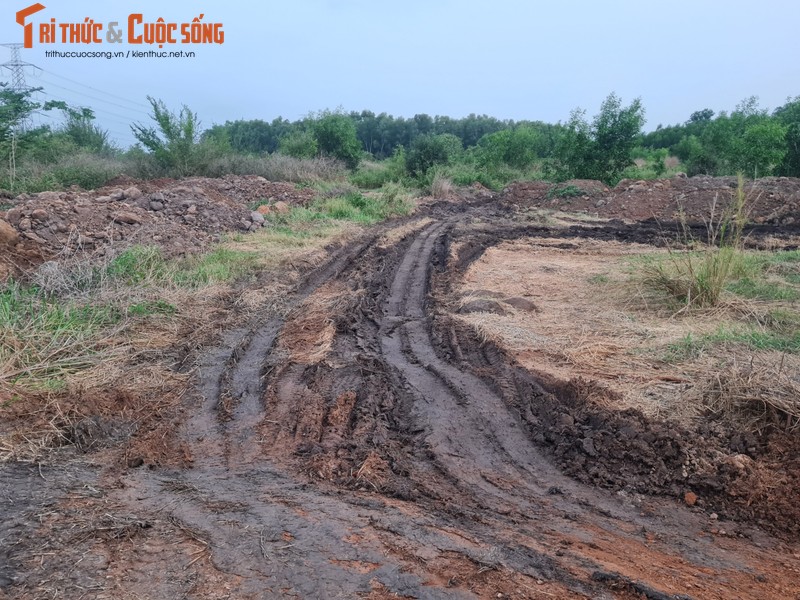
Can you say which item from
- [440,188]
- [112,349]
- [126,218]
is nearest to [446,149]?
[440,188]

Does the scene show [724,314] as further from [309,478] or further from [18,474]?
[18,474]

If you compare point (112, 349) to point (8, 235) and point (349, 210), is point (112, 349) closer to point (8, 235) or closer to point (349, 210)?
point (8, 235)

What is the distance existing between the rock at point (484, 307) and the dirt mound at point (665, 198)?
1102 cm

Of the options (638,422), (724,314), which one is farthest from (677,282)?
(638,422)

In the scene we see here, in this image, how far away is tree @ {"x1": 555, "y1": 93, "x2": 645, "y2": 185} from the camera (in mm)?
23759

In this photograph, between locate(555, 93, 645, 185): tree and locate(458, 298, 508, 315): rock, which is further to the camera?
locate(555, 93, 645, 185): tree

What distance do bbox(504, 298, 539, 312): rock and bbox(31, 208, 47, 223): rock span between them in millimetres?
7806

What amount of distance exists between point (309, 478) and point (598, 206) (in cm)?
1824

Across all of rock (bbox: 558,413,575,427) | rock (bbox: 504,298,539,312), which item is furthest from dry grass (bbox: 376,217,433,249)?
rock (bbox: 558,413,575,427)

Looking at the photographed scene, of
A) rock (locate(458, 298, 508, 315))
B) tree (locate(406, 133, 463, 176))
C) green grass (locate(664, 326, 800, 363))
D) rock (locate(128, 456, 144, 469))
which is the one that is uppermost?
tree (locate(406, 133, 463, 176))

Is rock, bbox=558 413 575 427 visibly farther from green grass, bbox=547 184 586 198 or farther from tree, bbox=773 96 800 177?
tree, bbox=773 96 800 177

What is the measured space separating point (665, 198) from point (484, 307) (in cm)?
1469

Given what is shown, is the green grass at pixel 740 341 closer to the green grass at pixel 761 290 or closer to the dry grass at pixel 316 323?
the green grass at pixel 761 290

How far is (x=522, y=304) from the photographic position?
752cm
